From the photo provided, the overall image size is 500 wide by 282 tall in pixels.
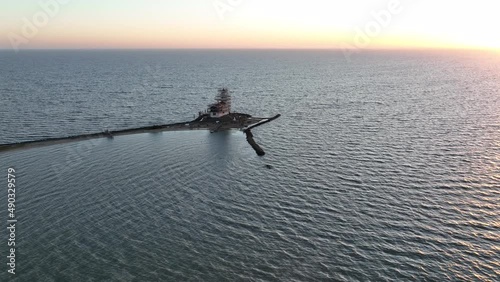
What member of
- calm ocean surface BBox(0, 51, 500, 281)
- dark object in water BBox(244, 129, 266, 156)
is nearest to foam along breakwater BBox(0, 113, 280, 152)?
calm ocean surface BBox(0, 51, 500, 281)

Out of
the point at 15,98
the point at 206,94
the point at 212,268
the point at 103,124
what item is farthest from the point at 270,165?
the point at 15,98

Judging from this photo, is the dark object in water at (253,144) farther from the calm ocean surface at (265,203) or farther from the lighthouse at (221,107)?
the lighthouse at (221,107)

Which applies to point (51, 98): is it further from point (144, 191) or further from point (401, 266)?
point (401, 266)

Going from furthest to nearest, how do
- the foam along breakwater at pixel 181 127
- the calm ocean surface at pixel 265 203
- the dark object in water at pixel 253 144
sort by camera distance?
1. the foam along breakwater at pixel 181 127
2. the dark object in water at pixel 253 144
3. the calm ocean surface at pixel 265 203

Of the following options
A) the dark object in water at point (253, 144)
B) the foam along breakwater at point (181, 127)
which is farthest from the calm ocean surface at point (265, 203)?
the foam along breakwater at point (181, 127)

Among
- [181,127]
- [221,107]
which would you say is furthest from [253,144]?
[221,107]

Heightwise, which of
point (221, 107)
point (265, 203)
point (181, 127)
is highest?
point (221, 107)

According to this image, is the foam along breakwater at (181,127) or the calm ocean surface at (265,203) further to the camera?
the foam along breakwater at (181,127)

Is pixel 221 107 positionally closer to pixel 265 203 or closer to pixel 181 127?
pixel 181 127
